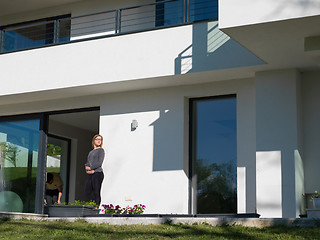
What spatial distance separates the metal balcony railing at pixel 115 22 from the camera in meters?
11.6

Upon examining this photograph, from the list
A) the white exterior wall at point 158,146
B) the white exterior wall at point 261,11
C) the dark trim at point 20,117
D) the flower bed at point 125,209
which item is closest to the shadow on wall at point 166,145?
the white exterior wall at point 158,146

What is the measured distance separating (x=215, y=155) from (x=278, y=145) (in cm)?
166

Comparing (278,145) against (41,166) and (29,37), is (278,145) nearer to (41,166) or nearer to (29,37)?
(41,166)

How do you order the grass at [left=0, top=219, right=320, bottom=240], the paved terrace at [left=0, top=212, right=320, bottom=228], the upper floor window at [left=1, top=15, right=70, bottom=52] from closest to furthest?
the grass at [left=0, top=219, right=320, bottom=240]
the paved terrace at [left=0, top=212, right=320, bottom=228]
the upper floor window at [left=1, top=15, right=70, bottom=52]

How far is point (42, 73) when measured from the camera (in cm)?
1227

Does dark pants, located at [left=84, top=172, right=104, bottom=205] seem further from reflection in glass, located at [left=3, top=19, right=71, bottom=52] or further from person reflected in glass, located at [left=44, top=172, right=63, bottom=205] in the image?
reflection in glass, located at [left=3, top=19, right=71, bottom=52]

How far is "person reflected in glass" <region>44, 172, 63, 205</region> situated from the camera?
14.3 m

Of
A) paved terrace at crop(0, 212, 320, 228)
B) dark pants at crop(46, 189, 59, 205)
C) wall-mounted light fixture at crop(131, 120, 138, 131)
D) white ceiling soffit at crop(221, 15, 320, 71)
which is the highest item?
white ceiling soffit at crop(221, 15, 320, 71)

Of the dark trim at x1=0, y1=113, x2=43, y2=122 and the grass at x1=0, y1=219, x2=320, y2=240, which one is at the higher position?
the dark trim at x1=0, y1=113, x2=43, y2=122

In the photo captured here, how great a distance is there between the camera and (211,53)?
1046 centimetres

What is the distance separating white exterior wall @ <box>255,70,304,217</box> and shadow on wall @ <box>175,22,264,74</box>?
620 millimetres

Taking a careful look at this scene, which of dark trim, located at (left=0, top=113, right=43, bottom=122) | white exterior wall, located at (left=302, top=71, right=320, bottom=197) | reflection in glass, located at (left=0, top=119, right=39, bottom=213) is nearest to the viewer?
white exterior wall, located at (left=302, top=71, right=320, bottom=197)

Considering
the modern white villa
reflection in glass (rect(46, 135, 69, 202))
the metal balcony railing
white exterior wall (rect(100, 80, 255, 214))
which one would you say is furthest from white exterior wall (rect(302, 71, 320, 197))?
reflection in glass (rect(46, 135, 69, 202))

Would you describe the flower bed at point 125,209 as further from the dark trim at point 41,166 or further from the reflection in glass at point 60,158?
the reflection in glass at point 60,158
